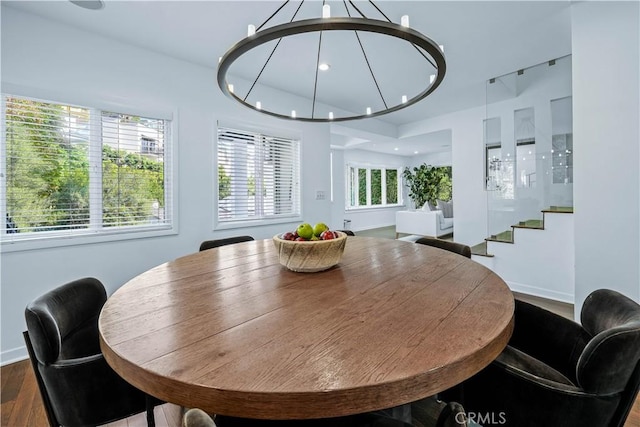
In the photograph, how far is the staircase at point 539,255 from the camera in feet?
10.5

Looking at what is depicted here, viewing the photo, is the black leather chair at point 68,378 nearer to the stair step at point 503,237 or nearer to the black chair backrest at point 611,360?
the black chair backrest at point 611,360

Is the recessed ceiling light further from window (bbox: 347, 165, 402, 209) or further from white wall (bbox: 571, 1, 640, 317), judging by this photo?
window (bbox: 347, 165, 402, 209)

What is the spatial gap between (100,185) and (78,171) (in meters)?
0.18

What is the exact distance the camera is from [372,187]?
32.1ft

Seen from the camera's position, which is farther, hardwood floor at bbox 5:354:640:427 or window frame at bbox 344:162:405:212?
window frame at bbox 344:162:405:212

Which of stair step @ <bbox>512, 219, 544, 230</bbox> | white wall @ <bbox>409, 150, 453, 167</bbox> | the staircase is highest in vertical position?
white wall @ <bbox>409, 150, 453, 167</bbox>

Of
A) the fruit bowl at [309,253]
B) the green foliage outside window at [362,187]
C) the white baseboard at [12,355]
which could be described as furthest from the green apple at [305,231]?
the green foliage outside window at [362,187]

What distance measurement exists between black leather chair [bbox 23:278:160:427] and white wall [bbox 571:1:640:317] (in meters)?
2.92

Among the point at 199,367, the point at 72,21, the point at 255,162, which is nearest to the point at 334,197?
the point at 255,162

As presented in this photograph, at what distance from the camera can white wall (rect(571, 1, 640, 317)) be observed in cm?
204

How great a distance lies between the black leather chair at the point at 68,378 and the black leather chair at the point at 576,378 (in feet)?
3.68

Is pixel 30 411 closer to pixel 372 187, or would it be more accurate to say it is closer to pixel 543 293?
pixel 543 293

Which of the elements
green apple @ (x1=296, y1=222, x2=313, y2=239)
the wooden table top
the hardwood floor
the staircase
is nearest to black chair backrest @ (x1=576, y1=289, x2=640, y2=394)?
the wooden table top

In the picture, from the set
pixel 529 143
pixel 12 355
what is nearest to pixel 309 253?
pixel 12 355
